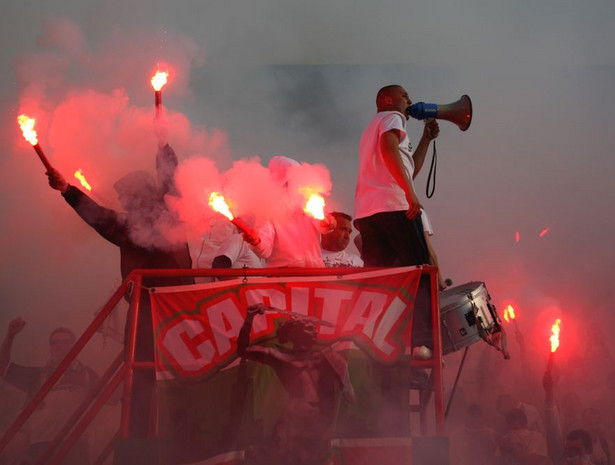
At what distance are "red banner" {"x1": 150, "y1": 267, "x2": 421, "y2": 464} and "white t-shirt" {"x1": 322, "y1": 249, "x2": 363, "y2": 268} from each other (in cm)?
173

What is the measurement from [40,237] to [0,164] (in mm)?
842

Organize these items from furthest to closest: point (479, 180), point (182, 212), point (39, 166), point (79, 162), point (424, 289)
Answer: point (479, 180)
point (39, 166)
point (79, 162)
point (182, 212)
point (424, 289)

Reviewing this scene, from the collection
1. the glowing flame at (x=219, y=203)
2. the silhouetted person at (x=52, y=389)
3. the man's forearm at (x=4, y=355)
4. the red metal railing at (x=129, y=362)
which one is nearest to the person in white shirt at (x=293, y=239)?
the glowing flame at (x=219, y=203)

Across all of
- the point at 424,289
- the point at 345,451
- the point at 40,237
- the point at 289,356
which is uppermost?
the point at 40,237

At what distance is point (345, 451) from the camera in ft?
11.1

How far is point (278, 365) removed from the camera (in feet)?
11.8

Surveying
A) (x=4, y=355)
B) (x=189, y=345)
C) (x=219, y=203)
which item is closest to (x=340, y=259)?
(x=219, y=203)

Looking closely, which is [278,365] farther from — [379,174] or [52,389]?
[52,389]

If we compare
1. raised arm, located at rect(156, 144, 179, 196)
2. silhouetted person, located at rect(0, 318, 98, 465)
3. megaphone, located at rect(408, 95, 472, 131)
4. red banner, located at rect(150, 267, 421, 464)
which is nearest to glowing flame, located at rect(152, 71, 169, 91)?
raised arm, located at rect(156, 144, 179, 196)

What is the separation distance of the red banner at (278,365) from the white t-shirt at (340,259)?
1.73 meters

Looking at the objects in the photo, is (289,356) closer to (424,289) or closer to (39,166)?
(424,289)

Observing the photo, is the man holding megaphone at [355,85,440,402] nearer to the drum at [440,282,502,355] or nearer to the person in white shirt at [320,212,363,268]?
the drum at [440,282,502,355]

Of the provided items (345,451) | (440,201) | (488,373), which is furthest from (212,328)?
(440,201)

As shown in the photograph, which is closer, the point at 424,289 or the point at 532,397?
the point at 424,289
